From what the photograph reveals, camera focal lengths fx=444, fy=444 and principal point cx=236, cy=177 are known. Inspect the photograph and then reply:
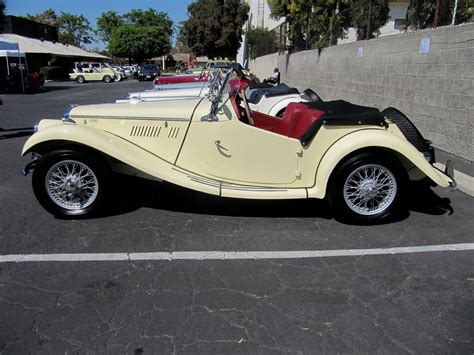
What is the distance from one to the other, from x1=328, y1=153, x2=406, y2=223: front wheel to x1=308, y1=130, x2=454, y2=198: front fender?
10cm

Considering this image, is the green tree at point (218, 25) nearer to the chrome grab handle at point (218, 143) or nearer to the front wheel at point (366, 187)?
the chrome grab handle at point (218, 143)

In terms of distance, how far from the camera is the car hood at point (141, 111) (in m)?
4.58

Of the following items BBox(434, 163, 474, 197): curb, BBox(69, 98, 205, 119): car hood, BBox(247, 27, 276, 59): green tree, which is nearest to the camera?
BBox(69, 98, 205, 119): car hood

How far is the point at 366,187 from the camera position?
4.48m

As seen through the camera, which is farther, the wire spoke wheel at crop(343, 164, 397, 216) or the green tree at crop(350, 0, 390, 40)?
the green tree at crop(350, 0, 390, 40)

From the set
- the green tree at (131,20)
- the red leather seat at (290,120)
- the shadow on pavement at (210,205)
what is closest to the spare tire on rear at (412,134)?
the red leather seat at (290,120)

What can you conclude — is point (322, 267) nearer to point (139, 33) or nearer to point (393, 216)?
point (393, 216)

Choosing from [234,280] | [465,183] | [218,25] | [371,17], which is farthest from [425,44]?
[218,25]

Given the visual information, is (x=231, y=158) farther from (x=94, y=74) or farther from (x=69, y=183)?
(x=94, y=74)

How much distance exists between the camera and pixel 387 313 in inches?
119

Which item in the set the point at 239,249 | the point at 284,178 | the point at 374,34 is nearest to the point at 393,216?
the point at 284,178

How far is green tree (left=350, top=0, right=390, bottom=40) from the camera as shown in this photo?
36.4 ft

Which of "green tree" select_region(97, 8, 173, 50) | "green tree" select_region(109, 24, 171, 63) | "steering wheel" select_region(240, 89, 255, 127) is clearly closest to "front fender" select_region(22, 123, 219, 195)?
"steering wheel" select_region(240, 89, 255, 127)

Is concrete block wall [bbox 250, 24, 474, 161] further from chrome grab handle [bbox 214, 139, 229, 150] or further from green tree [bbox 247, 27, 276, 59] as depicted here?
green tree [bbox 247, 27, 276, 59]
